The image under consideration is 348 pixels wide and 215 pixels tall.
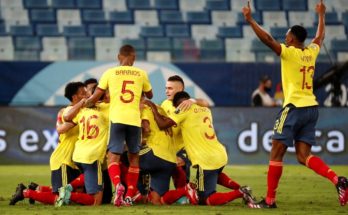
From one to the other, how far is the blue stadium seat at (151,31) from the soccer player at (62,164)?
12.5 meters

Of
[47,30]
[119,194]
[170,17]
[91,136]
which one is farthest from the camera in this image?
[170,17]

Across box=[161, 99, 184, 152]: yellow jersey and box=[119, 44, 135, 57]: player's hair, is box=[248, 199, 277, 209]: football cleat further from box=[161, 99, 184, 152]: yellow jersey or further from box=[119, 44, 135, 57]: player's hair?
box=[119, 44, 135, 57]: player's hair

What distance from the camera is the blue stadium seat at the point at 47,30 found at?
2469 cm

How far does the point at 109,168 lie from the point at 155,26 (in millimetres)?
13730

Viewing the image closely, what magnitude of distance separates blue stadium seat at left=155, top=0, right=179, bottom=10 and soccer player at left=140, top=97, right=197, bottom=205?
13473 millimetres

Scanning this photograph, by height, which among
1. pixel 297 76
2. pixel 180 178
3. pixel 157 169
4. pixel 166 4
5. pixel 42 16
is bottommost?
pixel 180 178

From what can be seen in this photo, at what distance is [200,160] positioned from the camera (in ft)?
40.3

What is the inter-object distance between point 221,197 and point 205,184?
26 cm

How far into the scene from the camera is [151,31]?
25391mm

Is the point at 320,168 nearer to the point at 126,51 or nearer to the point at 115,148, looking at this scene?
the point at 115,148

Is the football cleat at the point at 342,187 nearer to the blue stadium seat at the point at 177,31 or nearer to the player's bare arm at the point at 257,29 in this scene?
the player's bare arm at the point at 257,29

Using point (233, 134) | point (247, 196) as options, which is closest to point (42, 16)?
point (233, 134)

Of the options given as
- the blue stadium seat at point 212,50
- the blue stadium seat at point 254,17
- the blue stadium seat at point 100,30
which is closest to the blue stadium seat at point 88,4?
the blue stadium seat at point 100,30

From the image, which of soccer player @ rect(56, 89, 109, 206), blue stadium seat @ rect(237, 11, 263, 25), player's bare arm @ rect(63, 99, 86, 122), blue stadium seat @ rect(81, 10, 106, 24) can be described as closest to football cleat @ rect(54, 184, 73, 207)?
soccer player @ rect(56, 89, 109, 206)
